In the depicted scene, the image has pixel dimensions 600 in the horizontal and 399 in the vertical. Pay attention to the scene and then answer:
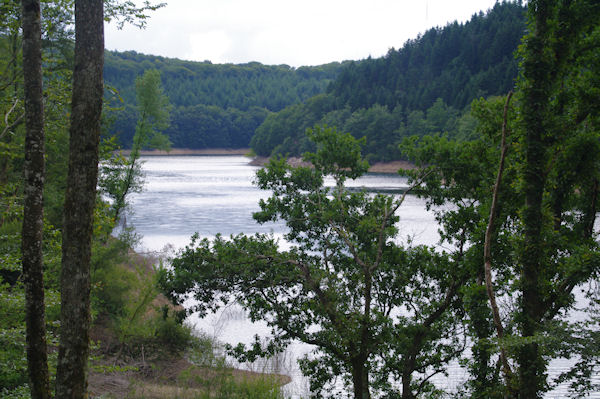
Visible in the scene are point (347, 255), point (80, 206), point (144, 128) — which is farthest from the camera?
point (144, 128)

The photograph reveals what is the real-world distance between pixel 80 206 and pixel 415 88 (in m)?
126

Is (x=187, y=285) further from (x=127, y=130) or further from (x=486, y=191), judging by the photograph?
(x=127, y=130)

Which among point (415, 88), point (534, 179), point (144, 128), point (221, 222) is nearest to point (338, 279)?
point (534, 179)

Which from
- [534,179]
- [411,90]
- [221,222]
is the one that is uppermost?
[411,90]

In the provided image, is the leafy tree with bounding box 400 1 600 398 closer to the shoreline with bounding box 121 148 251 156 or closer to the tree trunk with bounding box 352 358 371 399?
the tree trunk with bounding box 352 358 371 399

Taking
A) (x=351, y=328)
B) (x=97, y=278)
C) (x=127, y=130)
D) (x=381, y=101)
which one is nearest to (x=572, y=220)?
(x=351, y=328)

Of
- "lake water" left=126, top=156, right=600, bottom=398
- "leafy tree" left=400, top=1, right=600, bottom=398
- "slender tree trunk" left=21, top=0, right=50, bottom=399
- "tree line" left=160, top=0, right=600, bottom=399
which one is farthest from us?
"lake water" left=126, top=156, right=600, bottom=398

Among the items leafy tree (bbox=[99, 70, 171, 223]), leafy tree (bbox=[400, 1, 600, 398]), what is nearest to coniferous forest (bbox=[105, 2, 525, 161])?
leafy tree (bbox=[99, 70, 171, 223])

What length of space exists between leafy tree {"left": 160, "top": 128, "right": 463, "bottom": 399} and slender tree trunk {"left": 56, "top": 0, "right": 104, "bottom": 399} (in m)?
5.65

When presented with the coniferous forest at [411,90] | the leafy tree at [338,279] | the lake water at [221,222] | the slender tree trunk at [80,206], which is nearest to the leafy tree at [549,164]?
the leafy tree at [338,279]

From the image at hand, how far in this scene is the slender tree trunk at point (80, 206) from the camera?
562 cm

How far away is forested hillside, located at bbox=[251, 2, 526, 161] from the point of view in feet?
336

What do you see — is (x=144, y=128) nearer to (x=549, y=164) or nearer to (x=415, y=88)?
(x=549, y=164)

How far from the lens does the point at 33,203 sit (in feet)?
22.1
